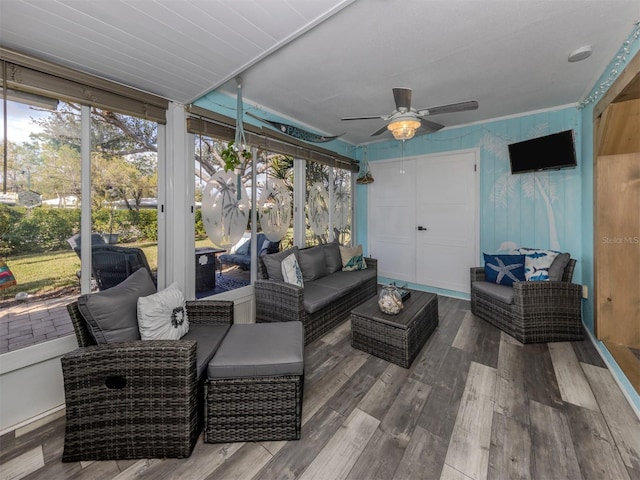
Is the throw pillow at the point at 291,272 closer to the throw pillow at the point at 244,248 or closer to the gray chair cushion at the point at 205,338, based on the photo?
the throw pillow at the point at 244,248

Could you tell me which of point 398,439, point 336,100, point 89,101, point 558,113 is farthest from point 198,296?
point 558,113

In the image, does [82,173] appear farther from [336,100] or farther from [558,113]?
[558,113]

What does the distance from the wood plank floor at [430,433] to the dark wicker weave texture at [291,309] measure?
45 cm

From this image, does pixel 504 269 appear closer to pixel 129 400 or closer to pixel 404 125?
pixel 404 125

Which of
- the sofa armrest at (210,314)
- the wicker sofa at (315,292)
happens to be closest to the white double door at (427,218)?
the wicker sofa at (315,292)

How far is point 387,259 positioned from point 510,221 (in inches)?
75.0

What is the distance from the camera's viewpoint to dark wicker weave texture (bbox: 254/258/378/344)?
2.58 meters

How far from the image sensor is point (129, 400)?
141cm

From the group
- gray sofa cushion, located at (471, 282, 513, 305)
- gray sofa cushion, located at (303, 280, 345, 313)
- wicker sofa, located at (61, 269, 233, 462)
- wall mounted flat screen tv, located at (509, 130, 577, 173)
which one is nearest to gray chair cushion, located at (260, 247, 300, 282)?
gray sofa cushion, located at (303, 280, 345, 313)

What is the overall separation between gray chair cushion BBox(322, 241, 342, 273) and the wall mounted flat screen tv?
255 cm

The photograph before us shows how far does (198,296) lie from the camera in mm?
2662

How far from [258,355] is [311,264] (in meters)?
1.93

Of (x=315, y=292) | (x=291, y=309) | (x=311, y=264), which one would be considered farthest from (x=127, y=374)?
(x=311, y=264)

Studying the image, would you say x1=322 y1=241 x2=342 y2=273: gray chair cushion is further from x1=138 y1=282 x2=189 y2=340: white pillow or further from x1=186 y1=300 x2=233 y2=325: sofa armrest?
x1=138 y1=282 x2=189 y2=340: white pillow
